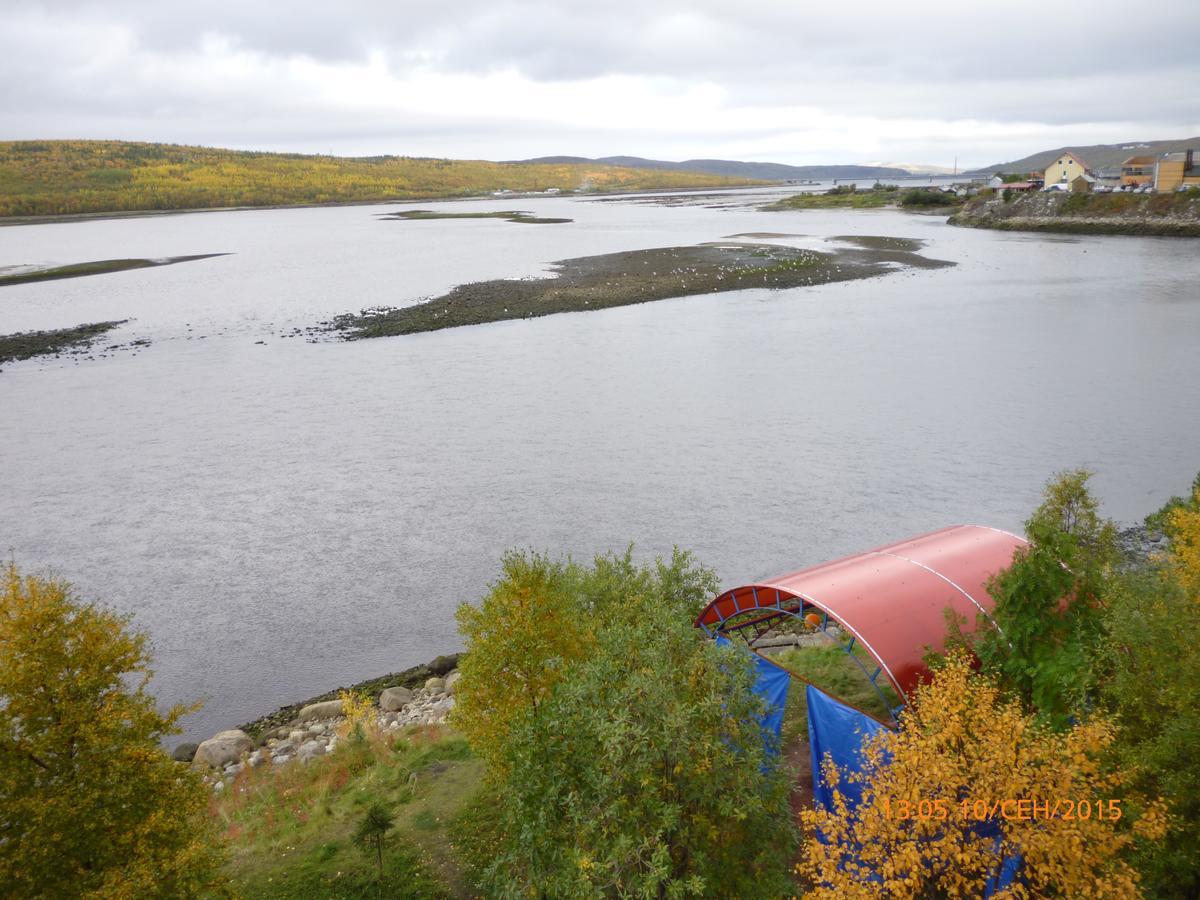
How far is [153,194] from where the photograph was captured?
191 m

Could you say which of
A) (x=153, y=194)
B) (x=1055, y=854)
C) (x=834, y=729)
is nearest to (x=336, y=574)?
(x=834, y=729)

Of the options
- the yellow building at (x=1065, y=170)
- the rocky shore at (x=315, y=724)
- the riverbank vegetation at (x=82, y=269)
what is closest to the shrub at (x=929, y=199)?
the yellow building at (x=1065, y=170)

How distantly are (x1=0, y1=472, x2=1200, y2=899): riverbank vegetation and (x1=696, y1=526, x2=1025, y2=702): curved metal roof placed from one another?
930 mm

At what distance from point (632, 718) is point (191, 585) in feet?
66.4

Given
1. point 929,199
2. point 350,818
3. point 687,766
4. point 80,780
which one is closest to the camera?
point 687,766

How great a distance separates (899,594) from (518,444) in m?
22.8

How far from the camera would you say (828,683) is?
18156mm

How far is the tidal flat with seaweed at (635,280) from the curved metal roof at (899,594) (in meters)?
46.9

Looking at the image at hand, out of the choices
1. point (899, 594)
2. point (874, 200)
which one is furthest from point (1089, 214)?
point (899, 594)

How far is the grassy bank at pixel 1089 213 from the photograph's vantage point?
98.9 m

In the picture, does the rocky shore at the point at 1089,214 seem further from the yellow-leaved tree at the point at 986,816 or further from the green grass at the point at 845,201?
the yellow-leaved tree at the point at 986,816

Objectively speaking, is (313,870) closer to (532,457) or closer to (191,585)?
(191,585)

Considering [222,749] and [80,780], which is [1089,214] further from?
[80,780]

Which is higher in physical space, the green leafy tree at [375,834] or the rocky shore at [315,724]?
the green leafy tree at [375,834]
